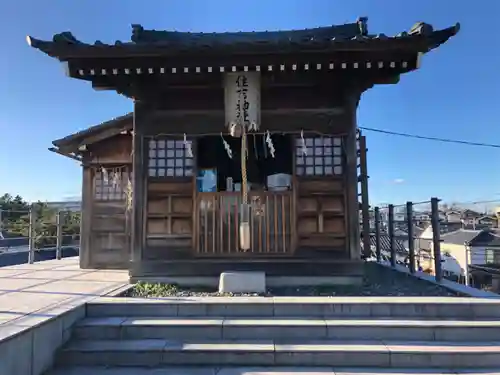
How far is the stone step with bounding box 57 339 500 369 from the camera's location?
3756 millimetres

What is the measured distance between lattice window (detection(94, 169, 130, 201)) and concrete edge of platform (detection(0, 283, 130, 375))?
4.64m

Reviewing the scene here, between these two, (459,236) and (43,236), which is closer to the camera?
(43,236)

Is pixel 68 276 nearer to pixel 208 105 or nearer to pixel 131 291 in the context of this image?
pixel 131 291

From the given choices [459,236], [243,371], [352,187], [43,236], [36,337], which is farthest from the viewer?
[459,236]

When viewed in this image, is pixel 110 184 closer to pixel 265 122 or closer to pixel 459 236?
pixel 265 122

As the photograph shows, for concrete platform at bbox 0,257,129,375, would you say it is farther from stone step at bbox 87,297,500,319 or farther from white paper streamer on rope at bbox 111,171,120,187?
white paper streamer on rope at bbox 111,171,120,187

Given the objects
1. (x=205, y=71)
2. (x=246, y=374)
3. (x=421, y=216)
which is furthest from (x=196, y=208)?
(x=421, y=216)

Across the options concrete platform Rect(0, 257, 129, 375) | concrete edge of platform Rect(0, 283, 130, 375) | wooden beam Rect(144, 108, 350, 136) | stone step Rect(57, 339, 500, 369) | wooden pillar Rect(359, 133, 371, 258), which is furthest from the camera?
wooden pillar Rect(359, 133, 371, 258)

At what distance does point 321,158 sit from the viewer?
243 inches

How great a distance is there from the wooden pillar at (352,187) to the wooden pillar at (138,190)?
11.0 feet

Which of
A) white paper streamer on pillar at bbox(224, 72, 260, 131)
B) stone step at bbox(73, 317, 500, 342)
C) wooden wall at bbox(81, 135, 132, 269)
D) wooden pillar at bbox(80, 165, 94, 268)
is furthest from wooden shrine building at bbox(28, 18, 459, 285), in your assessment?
wooden pillar at bbox(80, 165, 94, 268)

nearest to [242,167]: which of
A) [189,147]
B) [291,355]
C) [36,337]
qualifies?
[189,147]

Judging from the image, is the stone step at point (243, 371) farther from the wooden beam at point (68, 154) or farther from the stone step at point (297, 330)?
the wooden beam at point (68, 154)

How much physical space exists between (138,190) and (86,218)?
337 centimetres
